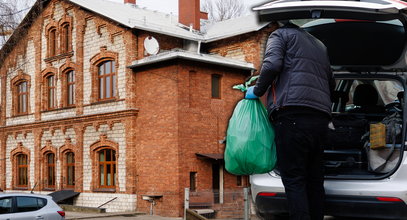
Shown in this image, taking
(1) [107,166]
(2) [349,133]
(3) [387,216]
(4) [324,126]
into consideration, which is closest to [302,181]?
(4) [324,126]

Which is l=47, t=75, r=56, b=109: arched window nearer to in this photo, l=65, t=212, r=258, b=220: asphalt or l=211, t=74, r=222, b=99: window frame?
l=65, t=212, r=258, b=220: asphalt

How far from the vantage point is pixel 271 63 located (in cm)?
444

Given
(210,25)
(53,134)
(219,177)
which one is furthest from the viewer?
(210,25)

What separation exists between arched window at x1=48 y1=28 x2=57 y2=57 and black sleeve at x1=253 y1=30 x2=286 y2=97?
86.3ft

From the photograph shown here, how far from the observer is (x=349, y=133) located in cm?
631

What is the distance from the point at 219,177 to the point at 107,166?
521cm

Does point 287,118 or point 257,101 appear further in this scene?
point 257,101

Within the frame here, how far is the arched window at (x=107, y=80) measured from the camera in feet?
84.2

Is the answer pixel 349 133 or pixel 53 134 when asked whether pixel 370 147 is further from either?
pixel 53 134

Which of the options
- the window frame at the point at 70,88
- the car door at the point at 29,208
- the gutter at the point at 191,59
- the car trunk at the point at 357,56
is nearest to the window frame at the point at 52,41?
the window frame at the point at 70,88

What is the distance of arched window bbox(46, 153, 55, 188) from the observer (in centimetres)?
2875

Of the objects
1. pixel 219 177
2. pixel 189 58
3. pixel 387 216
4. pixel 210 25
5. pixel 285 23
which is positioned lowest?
pixel 219 177

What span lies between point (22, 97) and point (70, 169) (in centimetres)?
657

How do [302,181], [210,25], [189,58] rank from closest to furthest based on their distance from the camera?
[302,181], [189,58], [210,25]
